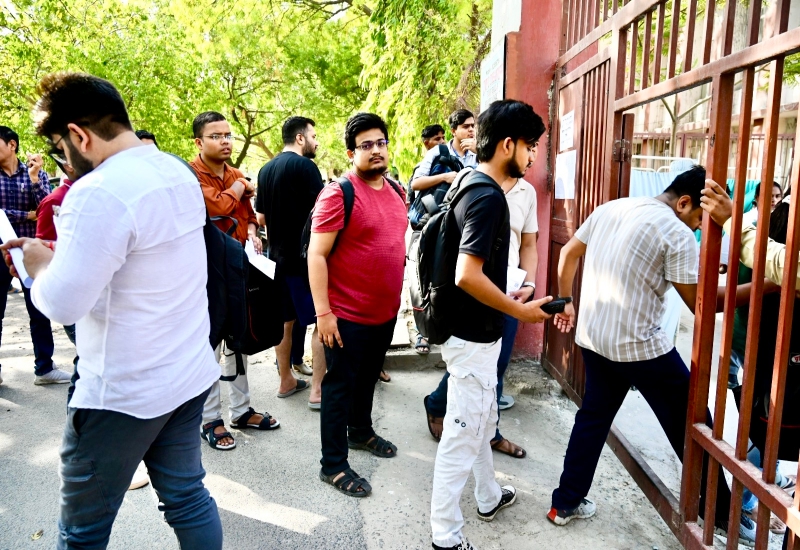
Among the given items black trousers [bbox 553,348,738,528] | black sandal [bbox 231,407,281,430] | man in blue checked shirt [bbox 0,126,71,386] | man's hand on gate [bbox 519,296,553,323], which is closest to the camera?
man's hand on gate [bbox 519,296,553,323]

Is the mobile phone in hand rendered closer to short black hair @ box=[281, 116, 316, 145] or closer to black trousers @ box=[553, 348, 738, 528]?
black trousers @ box=[553, 348, 738, 528]

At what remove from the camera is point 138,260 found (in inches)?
66.7

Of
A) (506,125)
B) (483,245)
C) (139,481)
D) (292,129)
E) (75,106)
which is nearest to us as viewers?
(75,106)

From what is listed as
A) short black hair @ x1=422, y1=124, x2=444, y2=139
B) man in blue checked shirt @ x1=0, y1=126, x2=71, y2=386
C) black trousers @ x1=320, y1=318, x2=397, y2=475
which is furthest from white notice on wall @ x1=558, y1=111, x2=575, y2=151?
man in blue checked shirt @ x1=0, y1=126, x2=71, y2=386

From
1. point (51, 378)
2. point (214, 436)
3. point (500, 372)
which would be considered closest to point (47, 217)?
point (214, 436)

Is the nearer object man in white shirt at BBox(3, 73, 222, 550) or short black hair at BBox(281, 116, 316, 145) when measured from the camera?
man in white shirt at BBox(3, 73, 222, 550)

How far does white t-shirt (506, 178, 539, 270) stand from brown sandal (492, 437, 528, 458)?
1006 mm

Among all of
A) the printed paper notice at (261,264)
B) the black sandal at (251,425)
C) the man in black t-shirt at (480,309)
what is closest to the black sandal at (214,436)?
the black sandal at (251,425)

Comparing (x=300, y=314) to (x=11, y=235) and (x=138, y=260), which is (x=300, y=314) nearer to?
(x=11, y=235)

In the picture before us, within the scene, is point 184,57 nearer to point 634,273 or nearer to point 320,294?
point 320,294

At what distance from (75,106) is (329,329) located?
1.54m

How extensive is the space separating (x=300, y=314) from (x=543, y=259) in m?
1.96

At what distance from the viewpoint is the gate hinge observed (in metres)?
3.35

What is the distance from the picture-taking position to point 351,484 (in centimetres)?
301
